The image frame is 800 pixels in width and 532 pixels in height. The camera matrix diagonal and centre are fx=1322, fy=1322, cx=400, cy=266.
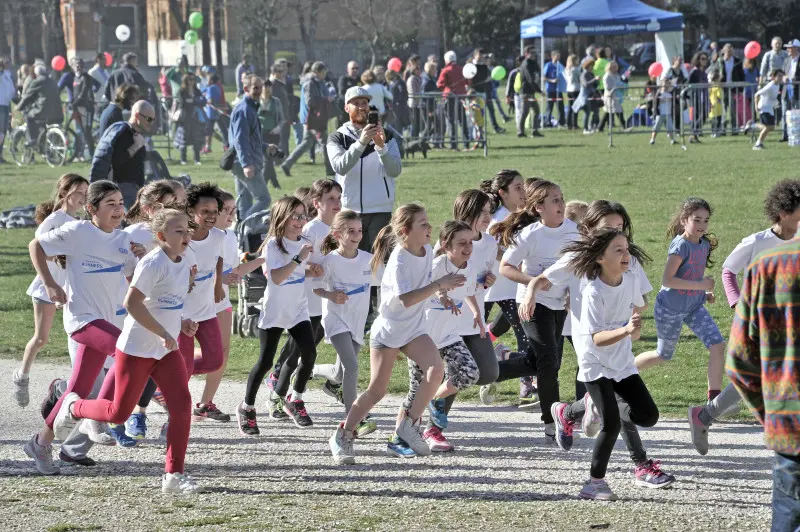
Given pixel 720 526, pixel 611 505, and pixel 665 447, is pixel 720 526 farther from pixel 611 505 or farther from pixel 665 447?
pixel 665 447

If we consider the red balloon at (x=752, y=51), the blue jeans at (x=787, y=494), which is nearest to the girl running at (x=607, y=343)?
the blue jeans at (x=787, y=494)

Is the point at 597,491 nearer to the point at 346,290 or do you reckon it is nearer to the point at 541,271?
the point at 541,271

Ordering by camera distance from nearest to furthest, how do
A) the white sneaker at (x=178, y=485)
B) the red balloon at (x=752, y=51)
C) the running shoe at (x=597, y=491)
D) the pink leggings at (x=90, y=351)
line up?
1. the running shoe at (x=597, y=491)
2. the white sneaker at (x=178, y=485)
3. the pink leggings at (x=90, y=351)
4. the red balloon at (x=752, y=51)

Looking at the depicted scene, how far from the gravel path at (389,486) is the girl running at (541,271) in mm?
364

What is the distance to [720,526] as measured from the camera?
20.1 feet

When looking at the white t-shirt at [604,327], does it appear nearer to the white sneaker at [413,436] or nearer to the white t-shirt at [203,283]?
the white sneaker at [413,436]

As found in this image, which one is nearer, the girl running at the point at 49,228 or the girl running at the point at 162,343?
the girl running at the point at 162,343

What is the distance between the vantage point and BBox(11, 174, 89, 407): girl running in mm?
8422

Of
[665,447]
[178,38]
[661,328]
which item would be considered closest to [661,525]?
[665,447]

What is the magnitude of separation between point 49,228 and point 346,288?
6.27ft

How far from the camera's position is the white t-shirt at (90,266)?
769cm

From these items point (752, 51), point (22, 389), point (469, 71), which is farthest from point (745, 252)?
point (752, 51)

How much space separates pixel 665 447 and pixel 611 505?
1.38m

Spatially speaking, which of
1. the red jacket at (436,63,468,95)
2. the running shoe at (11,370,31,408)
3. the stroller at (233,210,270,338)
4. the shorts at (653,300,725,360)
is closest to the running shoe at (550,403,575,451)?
the shorts at (653,300,725,360)
